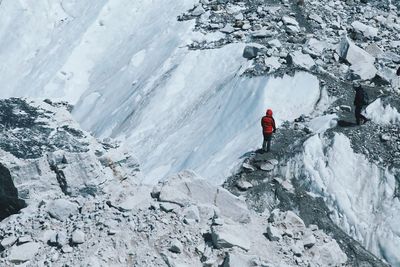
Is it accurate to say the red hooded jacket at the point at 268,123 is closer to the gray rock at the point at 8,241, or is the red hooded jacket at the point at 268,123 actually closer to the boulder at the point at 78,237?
the boulder at the point at 78,237

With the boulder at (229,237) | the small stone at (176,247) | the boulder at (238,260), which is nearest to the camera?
the boulder at (238,260)

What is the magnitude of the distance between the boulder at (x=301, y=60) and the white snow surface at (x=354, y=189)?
3.28 metres

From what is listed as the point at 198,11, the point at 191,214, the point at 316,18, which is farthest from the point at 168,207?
the point at 198,11

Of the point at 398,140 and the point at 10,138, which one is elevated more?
the point at 10,138

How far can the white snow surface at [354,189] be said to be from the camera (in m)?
12.3

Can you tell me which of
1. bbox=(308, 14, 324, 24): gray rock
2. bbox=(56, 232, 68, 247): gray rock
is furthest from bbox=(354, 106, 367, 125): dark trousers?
bbox=(56, 232, 68, 247): gray rock

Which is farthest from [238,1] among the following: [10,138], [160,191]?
[160,191]

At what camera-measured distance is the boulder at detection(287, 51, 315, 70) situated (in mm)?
15781

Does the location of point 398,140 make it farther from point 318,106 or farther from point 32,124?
point 32,124

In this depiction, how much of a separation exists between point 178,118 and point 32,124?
4739 millimetres

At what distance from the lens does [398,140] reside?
13.4 m

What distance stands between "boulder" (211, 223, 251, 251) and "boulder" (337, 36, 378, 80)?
7932 mm

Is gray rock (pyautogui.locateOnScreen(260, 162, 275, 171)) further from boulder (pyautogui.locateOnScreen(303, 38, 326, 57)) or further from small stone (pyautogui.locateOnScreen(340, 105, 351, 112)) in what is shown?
boulder (pyautogui.locateOnScreen(303, 38, 326, 57))

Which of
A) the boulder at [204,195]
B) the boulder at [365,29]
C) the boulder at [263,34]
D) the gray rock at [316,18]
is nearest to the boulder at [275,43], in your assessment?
the boulder at [263,34]
